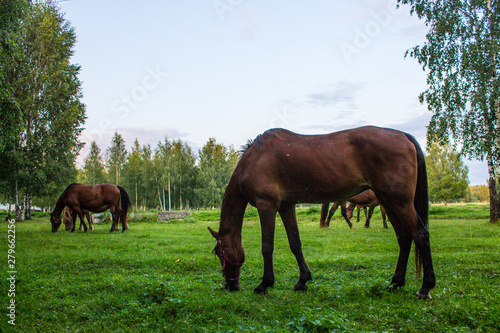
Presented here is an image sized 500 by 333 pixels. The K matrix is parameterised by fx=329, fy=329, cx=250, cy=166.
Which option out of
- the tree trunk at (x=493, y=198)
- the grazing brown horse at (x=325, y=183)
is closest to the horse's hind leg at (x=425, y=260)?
the grazing brown horse at (x=325, y=183)

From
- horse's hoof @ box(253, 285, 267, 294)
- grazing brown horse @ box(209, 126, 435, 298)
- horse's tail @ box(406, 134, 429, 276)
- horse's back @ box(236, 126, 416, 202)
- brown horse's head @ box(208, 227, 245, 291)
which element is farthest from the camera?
brown horse's head @ box(208, 227, 245, 291)

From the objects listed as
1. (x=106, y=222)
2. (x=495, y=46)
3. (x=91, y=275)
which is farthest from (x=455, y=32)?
(x=106, y=222)

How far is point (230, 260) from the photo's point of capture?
5.12m

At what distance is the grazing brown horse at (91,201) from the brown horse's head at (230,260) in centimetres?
1149

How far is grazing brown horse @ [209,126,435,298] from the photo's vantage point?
14.3 feet

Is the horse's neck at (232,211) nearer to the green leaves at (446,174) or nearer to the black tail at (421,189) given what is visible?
the black tail at (421,189)

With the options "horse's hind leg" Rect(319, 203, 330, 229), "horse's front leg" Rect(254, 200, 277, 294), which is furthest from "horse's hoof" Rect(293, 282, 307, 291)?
"horse's hind leg" Rect(319, 203, 330, 229)

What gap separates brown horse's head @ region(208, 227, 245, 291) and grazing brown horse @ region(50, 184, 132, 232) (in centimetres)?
1149

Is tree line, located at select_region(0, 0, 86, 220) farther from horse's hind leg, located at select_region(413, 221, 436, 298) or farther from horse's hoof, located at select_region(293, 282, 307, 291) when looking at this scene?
horse's hind leg, located at select_region(413, 221, 436, 298)

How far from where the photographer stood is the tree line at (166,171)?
5609 centimetres

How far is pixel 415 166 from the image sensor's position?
445 cm

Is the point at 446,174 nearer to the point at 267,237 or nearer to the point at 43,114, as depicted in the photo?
the point at 43,114

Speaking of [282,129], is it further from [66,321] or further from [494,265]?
[494,265]

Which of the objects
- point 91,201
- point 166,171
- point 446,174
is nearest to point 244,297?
point 91,201
